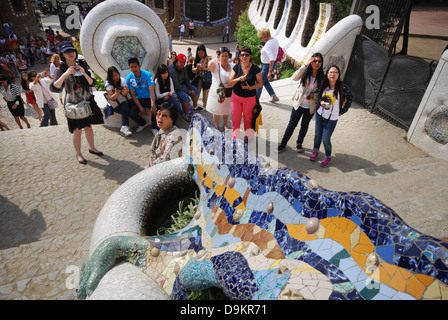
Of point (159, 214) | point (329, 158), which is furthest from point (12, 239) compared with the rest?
point (329, 158)

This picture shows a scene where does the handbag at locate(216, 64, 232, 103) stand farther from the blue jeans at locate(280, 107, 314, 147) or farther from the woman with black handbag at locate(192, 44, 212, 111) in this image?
the woman with black handbag at locate(192, 44, 212, 111)

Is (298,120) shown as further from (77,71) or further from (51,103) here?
(51,103)

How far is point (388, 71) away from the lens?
5719mm

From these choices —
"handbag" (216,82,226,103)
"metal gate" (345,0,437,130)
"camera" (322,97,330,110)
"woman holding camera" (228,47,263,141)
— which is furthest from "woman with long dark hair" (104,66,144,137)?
"metal gate" (345,0,437,130)

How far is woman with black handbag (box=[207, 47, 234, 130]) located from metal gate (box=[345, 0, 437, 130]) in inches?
122

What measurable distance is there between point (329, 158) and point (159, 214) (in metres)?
2.63

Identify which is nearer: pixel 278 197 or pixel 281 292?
pixel 281 292

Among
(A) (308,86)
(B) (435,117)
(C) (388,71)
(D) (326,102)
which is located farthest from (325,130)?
(C) (388,71)

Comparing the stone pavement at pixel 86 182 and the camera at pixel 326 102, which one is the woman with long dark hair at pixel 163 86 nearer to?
the stone pavement at pixel 86 182

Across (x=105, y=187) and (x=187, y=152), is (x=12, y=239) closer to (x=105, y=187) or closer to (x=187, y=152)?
(x=105, y=187)

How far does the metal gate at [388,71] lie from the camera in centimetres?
520

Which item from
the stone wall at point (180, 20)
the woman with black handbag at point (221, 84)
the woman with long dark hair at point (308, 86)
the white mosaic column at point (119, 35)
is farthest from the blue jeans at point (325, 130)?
the stone wall at point (180, 20)

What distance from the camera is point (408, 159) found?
454cm

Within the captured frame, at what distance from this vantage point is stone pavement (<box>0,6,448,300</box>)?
278cm
